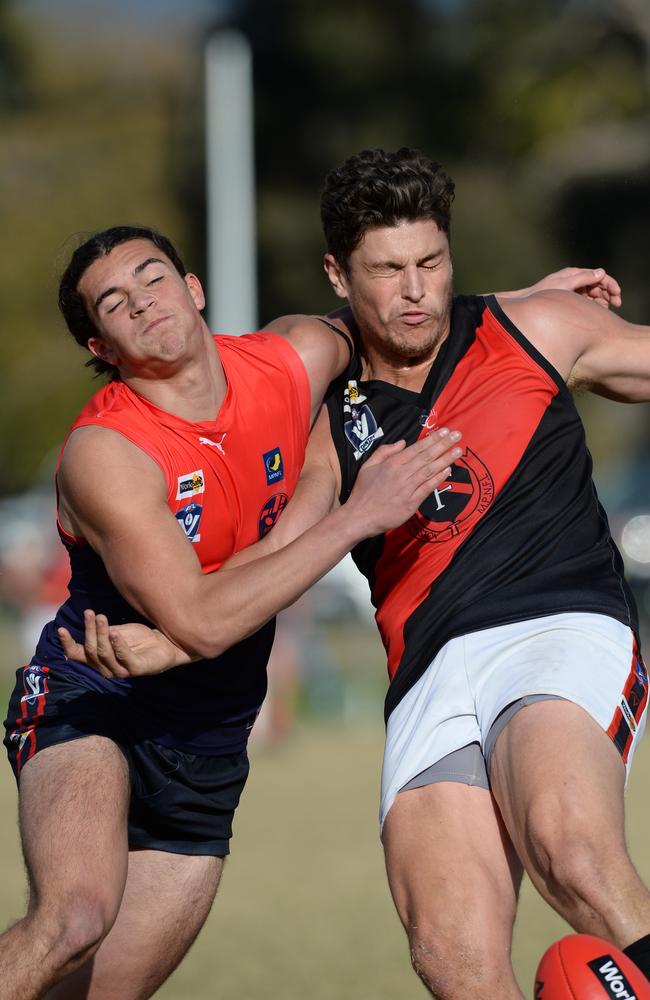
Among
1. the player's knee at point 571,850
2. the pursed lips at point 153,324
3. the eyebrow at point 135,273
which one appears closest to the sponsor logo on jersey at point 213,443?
the pursed lips at point 153,324

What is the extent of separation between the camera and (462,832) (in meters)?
4.24

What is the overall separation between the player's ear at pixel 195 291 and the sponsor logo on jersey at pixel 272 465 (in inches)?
20.5

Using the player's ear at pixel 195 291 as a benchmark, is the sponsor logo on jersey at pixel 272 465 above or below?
below

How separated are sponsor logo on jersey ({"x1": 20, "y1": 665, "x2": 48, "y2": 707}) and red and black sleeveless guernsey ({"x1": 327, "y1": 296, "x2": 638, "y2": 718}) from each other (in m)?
1.09

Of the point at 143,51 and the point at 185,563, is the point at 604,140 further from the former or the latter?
the point at 185,563

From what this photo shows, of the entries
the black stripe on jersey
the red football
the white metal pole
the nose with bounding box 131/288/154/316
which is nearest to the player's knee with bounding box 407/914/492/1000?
the red football

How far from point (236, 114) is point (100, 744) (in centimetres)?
1451

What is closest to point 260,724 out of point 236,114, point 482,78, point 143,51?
point 236,114

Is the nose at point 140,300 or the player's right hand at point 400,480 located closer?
the player's right hand at point 400,480

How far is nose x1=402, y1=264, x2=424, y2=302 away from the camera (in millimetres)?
4562

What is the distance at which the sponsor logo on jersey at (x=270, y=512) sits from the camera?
4.74m

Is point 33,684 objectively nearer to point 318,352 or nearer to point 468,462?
point 318,352

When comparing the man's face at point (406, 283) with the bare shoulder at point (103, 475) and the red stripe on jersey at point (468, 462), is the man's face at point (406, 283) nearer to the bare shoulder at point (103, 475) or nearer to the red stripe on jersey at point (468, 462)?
the red stripe on jersey at point (468, 462)

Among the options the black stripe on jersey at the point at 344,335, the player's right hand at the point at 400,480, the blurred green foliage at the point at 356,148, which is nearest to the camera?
the player's right hand at the point at 400,480
